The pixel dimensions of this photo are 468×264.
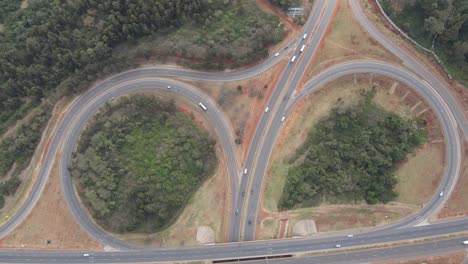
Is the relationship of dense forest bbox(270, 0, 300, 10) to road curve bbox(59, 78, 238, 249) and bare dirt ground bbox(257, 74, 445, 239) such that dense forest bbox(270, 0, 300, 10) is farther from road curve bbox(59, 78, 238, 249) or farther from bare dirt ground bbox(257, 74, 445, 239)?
road curve bbox(59, 78, 238, 249)

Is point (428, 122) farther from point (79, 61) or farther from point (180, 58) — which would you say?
point (79, 61)

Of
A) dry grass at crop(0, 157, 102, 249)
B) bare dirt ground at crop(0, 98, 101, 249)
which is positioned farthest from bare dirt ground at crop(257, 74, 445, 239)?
bare dirt ground at crop(0, 98, 101, 249)

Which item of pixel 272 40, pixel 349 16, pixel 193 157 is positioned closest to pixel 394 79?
pixel 349 16

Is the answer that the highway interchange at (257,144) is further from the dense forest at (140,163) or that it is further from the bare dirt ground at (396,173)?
the dense forest at (140,163)

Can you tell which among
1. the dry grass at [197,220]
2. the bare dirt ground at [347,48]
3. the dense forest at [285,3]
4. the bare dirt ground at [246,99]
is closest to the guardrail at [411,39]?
the bare dirt ground at [347,48]

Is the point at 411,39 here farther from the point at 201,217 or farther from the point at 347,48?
the point at 201,217

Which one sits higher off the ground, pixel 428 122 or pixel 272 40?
pixel 272 40
